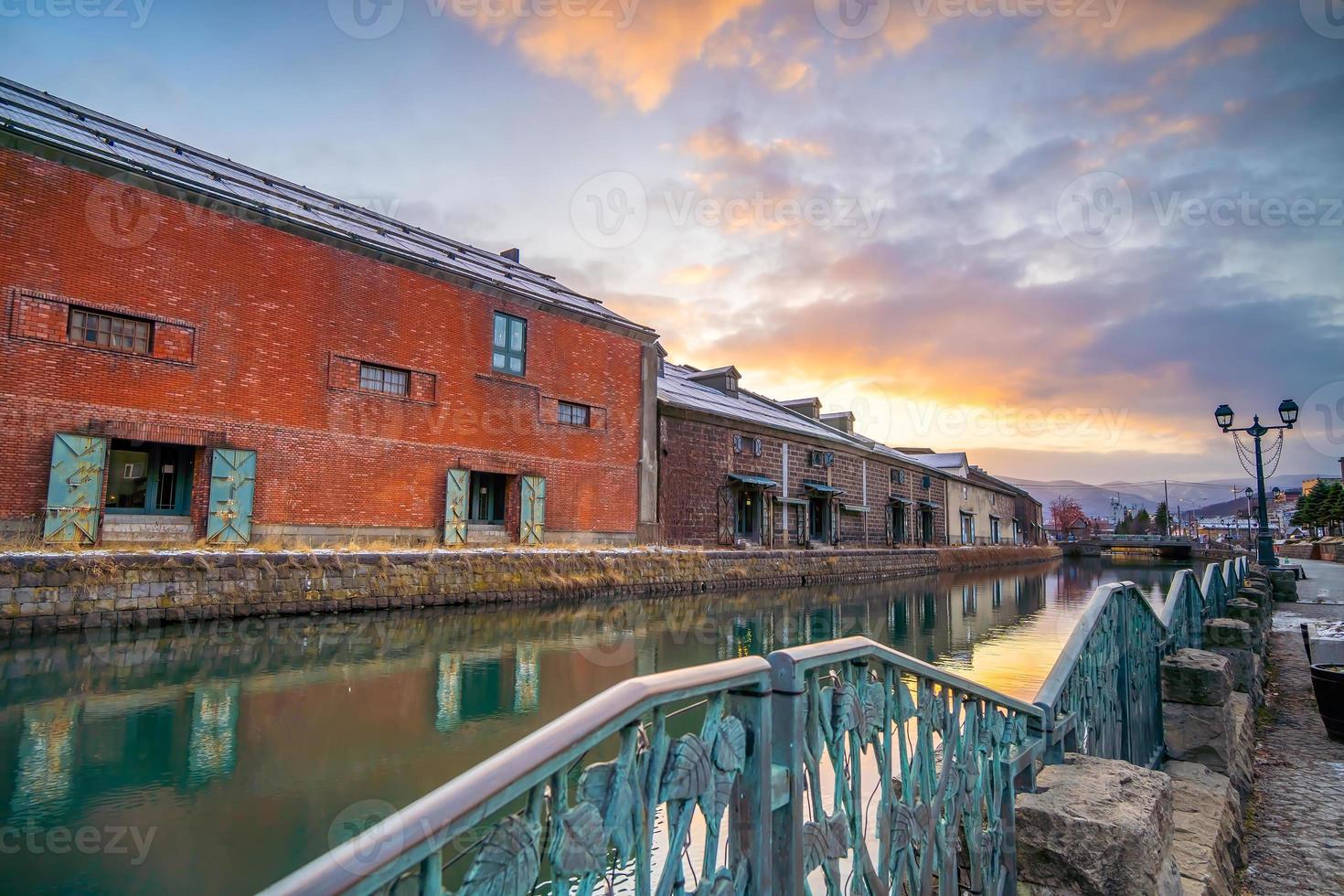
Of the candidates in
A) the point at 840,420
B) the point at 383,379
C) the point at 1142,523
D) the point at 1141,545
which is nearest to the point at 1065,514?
the point at 1142,523

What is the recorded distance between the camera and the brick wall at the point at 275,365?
12.0 m

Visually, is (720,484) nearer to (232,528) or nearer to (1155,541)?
(232,528)

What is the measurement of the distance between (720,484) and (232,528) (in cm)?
1515

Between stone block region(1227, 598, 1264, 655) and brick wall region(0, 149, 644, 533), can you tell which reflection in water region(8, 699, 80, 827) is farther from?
stone block region(1227, 598, 1264, 655)

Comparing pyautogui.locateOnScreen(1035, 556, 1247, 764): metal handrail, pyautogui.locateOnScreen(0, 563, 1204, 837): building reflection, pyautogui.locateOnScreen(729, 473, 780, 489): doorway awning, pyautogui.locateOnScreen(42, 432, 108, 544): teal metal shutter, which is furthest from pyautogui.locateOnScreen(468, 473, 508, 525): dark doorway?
pyautogui.locateOnScreen(1035, 556, 1247, 764): metal handrail

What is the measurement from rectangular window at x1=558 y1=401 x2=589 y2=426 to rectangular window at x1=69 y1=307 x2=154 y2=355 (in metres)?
9.85

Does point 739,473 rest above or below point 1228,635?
above

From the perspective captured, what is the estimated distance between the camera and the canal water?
12.6 ft

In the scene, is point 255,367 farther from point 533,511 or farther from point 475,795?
point 475,795

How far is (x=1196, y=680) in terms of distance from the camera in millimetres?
4496

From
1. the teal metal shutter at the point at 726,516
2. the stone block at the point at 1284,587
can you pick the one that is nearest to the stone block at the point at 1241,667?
the stone block at the point at 1284,587

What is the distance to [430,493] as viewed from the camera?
16969 mm

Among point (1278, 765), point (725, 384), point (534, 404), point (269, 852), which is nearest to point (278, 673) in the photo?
point (269, 852)

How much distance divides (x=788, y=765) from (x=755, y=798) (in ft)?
0.41
